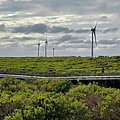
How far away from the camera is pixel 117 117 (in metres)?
33.5

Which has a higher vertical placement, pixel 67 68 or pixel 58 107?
pixel 67 68

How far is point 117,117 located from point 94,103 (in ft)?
13.4

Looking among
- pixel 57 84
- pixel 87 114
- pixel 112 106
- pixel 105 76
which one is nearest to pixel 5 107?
pixel 87 114

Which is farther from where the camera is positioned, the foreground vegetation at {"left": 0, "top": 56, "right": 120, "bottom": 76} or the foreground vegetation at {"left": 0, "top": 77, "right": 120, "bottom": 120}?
the foreground vegetation at {"left": 0, "top": 56, "right": 120, "bottom": 76}

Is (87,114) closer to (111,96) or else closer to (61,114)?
(61,114)

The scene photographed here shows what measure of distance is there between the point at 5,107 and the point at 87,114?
658 centimetres

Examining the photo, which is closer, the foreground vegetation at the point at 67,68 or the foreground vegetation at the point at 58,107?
the foreground vegetation at the point at 58,107

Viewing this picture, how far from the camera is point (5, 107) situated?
105 feet

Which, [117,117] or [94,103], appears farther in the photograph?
[94,103]

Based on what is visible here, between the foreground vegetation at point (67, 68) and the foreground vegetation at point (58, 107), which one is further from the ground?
the foreground vegetation at point (67, 68)

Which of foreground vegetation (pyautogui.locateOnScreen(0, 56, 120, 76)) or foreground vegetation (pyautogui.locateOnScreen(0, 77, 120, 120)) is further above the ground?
foreground vegetation (pyautogui.locateOnScreen(0, 56, 120, 76))

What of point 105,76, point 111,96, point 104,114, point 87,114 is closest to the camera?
point 87,114

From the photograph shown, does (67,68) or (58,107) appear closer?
(58,107)

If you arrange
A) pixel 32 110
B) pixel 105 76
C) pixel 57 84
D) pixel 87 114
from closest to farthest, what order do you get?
pixel 32 110 < pixel 87 114 < pixel 57 84 < pixel 105 76
